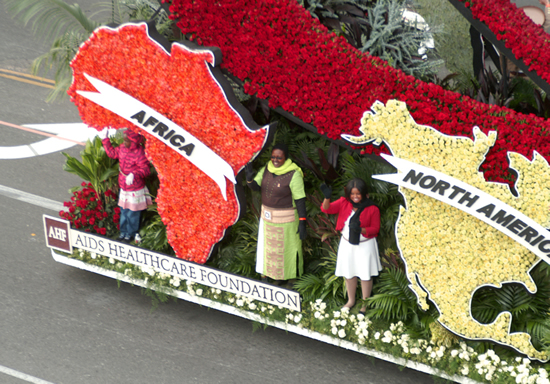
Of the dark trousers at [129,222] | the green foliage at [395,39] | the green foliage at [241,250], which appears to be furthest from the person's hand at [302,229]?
the dark trousers at [129,222]

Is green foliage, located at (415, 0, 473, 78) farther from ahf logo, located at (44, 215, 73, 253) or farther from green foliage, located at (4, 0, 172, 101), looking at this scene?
ahf logo, located at (44, 215, 73, 253)

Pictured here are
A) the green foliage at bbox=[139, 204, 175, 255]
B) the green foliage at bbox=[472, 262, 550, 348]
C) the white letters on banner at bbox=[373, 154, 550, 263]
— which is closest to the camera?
the white letters on banner at bbox=[373, 154, 550, 263]

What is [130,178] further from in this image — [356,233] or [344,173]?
[356,233]

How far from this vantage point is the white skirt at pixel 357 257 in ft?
25.5

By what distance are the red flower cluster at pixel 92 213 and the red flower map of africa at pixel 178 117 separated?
114 cm

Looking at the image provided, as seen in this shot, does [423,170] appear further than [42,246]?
No

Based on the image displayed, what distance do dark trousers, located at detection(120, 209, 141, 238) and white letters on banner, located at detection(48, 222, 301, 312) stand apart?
0.34 meters

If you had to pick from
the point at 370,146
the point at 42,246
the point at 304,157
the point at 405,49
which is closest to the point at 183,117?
the point at 304,157

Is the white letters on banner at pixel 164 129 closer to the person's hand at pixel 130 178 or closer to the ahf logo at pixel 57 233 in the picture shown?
the person's hand at pixel 130 178

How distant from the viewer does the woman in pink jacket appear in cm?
879

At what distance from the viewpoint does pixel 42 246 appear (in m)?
10.3

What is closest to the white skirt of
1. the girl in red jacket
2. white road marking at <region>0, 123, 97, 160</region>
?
the girl in red jacket

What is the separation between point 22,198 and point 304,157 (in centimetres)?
570

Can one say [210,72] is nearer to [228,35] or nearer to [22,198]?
[228,35]
